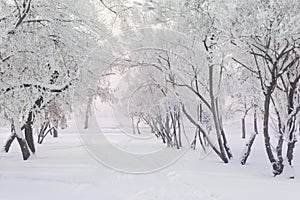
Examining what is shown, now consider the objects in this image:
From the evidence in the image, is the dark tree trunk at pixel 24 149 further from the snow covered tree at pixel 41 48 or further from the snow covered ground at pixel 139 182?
the snow covered tree at pixel 41 48

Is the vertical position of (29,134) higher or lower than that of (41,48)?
lower

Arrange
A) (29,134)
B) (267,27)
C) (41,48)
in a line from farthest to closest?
1. (29,134)
2. (41,48)
3. (267,27)

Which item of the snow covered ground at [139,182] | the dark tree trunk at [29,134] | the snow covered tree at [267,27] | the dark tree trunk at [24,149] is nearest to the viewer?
the snow covered ground at [139,182]

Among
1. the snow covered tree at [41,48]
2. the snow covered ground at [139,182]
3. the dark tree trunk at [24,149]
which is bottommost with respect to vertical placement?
the snow covered ground at [139,182]

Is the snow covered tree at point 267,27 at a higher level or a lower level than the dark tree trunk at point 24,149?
higher

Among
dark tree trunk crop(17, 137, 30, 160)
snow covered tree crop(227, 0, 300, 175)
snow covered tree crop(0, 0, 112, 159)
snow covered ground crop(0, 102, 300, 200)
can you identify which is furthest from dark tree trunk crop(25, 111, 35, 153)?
snow covered tree crop(227, 0, 300, 175)

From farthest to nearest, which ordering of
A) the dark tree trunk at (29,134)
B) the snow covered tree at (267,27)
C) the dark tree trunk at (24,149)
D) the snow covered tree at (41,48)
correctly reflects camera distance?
the dark tree trunk at (29,134) → the dark tree trunk at (24,149) → the snow covered tree at (41,48) → the snow covered tree at (267,27)

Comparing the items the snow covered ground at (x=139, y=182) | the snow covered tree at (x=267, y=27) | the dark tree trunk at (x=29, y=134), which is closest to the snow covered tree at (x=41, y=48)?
the snow covered ground at (x=139, y=182)

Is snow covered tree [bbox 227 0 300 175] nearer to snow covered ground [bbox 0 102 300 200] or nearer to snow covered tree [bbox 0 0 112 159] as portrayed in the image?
snow covered ground [bbox 0 102 300 200]

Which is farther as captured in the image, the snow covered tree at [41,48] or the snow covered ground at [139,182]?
the snow covered tree at [41,48]

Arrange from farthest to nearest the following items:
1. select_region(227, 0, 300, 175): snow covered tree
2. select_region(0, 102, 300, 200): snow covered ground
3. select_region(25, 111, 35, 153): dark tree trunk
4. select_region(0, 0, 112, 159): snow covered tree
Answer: select_region(25, 111, 35, 153): dark tree trunk, select_region(0, 0, 112, 159): snow covered tree, select_region(227, 0, 300, 175): snow covered tree, select_region(0, 102, 300, 200): snow covered ground

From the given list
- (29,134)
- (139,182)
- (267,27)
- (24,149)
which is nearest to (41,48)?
(139,182)

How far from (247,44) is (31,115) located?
795 centimetres

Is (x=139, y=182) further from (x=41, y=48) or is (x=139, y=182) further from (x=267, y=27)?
(x=267, y=27)
